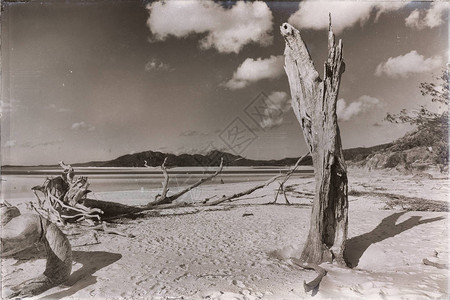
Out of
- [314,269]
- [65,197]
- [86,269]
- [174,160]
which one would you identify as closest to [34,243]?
[86,269]

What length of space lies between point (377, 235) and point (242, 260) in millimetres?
2923

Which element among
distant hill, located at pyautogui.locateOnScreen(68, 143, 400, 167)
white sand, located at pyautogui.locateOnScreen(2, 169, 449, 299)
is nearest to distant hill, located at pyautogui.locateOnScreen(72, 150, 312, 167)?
distant hill, located at pyautogui.locateOnScreen(68, 143, 400, 167)

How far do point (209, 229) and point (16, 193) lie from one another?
10777 mm

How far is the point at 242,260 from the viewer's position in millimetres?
4957

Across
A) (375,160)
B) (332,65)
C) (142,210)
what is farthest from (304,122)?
(375,160)

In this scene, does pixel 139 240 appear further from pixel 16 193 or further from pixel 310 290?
pixel 16 193

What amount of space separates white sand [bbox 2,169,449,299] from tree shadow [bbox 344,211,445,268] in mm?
18

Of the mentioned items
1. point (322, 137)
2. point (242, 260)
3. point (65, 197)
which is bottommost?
point (242, 260)

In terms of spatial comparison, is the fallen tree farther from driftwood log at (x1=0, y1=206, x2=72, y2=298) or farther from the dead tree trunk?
the dead tree trunk

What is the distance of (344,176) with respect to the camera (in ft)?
15.8

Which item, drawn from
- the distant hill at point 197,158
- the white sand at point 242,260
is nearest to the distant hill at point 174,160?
the distant hill at point 197,158

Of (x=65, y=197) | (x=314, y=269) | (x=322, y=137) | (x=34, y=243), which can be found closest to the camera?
(x=34, y=243)

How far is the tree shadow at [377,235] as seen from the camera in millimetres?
5262

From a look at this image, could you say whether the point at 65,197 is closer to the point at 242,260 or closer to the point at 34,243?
the point at 34,243
